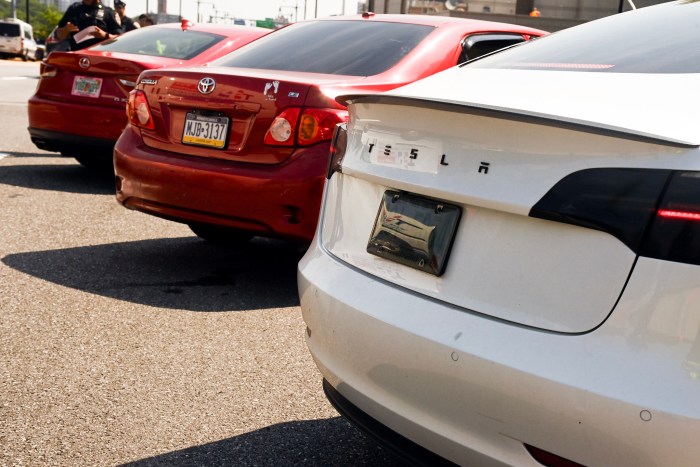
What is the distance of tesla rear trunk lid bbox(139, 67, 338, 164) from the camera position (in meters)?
4.88

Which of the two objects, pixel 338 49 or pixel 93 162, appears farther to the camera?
pixel 93 162

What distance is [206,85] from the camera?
201 inches

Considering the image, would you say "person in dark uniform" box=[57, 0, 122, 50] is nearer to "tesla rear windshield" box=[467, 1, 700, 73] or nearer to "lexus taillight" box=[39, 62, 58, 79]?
"lexus taillight" box=[39, 62, 58, 79]

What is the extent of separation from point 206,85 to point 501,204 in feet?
10.1

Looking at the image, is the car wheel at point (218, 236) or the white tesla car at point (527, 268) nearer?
the white tesla car at point (527, 268)

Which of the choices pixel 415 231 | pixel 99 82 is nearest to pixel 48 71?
pixel 99 82

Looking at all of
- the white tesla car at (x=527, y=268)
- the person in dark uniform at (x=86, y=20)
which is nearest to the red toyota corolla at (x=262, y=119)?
the white tesla car at (x=527, y=268)

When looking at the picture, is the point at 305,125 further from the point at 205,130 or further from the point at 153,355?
the point at 153,355

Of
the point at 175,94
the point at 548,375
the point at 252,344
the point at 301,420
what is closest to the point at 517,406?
the point at 548,375

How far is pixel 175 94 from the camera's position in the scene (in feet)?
17.3

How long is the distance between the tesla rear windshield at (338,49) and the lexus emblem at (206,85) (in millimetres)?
457

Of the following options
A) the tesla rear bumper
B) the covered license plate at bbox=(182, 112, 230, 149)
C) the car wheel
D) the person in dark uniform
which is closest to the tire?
the person in dark uniform

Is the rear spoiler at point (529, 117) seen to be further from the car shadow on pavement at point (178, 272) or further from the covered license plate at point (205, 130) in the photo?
the car shadow on pavement at point (178, 272)

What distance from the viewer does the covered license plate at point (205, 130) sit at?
5043 millimetres
